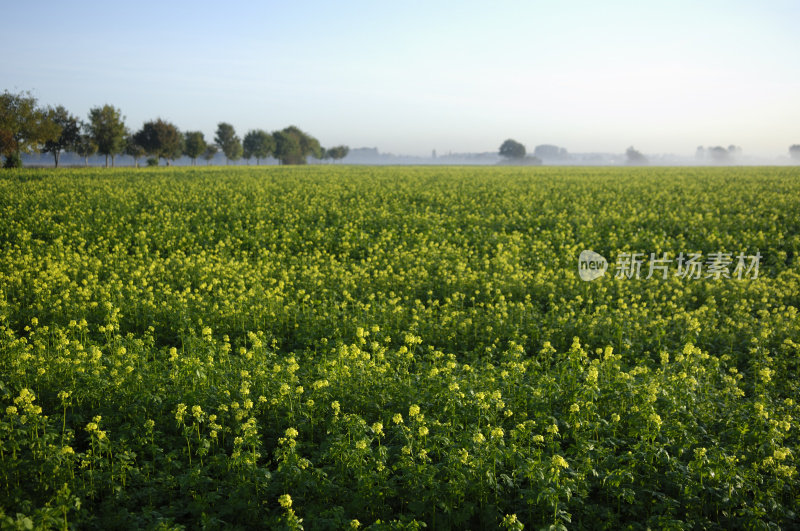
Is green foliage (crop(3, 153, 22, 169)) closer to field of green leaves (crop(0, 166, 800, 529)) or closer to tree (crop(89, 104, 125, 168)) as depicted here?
tree (crop(89, 104, 125, 168))

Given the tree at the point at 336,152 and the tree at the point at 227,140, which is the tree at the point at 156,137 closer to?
the tree at the point at 227,140

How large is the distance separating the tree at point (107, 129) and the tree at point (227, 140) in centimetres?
3374

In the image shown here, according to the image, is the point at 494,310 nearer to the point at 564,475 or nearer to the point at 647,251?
the point at 564,475

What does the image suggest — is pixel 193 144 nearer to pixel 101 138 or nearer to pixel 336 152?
pixel 101 138

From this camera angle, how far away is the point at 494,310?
11.3m

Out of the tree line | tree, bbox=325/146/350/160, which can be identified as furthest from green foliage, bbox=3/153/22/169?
tree, bbox=325/146/350/160

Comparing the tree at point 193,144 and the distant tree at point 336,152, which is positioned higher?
the distant tree at point 336,152

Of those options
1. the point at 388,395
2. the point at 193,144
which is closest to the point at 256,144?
the point at 193,144

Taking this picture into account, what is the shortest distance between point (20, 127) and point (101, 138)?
1518 cm

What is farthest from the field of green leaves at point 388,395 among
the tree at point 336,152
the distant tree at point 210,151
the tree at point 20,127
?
the tree at point 336,152

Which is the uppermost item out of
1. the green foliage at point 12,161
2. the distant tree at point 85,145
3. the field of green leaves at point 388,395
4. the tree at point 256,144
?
the tree at point 256,144

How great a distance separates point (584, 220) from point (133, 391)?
2069cm

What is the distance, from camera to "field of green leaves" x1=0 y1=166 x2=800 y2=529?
16.2ft

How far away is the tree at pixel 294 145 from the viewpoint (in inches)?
4776
